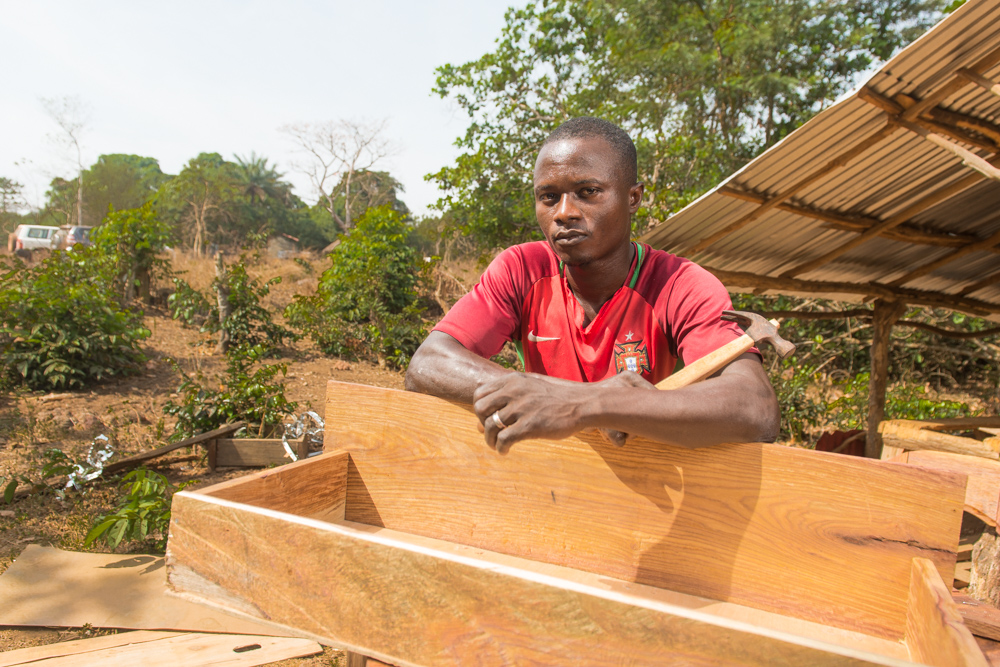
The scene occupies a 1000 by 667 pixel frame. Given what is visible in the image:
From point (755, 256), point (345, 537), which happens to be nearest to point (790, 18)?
point (755, 256)

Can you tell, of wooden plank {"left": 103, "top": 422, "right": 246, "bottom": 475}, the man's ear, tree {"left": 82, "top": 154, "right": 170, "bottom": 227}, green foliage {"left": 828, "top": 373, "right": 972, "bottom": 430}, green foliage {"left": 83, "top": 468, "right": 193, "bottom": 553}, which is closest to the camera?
the man's ear

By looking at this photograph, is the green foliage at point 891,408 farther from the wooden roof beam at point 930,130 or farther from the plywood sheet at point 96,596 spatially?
the plywood sheet at point 96,596

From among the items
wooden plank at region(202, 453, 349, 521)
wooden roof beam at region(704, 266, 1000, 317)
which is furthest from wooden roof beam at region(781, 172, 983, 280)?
wooden plank at region(202, 453, 349, 521)

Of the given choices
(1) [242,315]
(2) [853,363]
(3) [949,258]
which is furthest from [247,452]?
(2) [853,363]

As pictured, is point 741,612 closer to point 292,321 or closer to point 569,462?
point 569,462

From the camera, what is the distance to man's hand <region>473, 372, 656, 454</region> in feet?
3.94

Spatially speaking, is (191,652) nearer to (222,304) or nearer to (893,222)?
(893,222)

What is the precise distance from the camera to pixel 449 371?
1661 millimetres

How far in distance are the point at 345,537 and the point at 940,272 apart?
5991 millimetres

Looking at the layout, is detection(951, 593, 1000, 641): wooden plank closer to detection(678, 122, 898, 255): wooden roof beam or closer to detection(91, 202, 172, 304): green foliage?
detection(678, 122, 898, 255): wooden roof beam

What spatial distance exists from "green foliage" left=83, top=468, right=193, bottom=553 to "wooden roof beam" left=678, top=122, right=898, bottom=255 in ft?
12.3

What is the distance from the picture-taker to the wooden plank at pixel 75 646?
2382mm

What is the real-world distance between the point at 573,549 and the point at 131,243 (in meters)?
9.23

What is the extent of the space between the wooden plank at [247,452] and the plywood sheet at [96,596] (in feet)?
5.29
